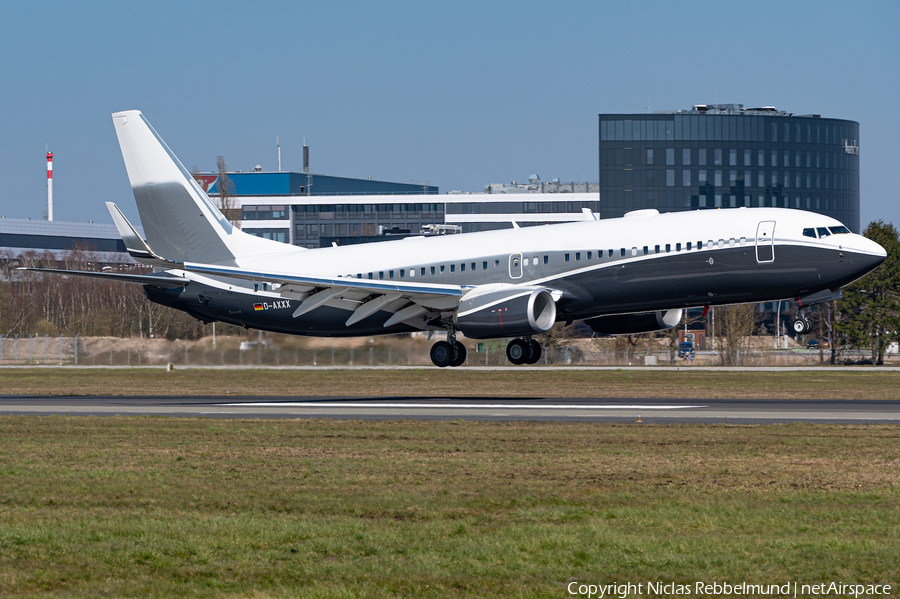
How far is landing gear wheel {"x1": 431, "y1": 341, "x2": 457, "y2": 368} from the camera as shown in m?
42.5

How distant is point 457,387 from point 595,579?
1584 inches

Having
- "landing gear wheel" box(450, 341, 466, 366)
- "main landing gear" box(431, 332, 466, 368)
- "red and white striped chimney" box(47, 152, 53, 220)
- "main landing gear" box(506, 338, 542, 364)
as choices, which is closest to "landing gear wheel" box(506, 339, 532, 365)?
"main landing gear" box(506, 338, 542, 364)

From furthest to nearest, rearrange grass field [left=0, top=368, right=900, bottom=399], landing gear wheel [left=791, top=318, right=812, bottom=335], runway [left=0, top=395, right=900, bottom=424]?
grass field [left=0, top=368, right=900, bottom=399]
landing gear wheel [left=791, top=318, right=812, bottom=335]
runway [left=0, top=395, right=900, bottom=424]

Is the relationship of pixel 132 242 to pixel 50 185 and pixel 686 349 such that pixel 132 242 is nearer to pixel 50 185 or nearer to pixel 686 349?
pixel 686 349

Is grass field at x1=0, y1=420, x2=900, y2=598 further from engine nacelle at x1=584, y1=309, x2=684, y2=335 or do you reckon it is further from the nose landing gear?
engine nacelle at x1=584, y1=309, x2=684, y2=335

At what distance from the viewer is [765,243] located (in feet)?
117

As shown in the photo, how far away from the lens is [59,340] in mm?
82750

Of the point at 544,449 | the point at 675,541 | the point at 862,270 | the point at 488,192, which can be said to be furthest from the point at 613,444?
the point at 488,192

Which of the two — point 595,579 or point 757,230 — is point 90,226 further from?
point 595,579

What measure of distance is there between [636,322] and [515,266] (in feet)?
19.5

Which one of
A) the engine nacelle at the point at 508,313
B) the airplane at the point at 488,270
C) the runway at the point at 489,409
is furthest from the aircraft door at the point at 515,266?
the runway at the point at 489,409

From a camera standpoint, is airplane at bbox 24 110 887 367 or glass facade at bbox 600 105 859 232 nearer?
airplane at bbox 24 110 887 367

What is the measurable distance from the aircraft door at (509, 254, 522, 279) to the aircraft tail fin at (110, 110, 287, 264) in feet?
41.5

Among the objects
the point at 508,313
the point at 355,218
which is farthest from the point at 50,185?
the point at 508,313
